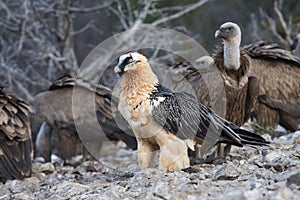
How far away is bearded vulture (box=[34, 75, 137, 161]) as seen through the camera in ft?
30.1

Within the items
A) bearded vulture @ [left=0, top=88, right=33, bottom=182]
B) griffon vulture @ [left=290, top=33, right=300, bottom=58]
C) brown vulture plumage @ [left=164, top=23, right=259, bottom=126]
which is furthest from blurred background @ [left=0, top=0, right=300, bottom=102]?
brown vulture plumage @ [left=164, top=23, right=259, bottom=126]

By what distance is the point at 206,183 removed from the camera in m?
4.47

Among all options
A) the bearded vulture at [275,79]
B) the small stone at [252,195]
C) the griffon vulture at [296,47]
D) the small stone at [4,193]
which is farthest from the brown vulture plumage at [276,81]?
the small stone at [252,195]

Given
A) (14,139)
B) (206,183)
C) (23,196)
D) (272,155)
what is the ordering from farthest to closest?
(14,139) → (23,196) → (272,155) → (206,183)

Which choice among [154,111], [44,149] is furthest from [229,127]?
[44,149]

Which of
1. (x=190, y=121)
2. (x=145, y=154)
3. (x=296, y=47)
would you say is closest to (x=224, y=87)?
(x=190, y=121)

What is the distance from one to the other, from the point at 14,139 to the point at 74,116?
2020mm

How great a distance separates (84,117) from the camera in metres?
9.19

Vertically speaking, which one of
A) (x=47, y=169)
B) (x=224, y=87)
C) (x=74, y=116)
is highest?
(x=224, y=87)

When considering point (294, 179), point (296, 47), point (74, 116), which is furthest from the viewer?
point (296, 47)

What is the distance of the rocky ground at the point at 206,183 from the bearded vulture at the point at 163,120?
0.75 ft

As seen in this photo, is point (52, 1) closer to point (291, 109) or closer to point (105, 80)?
point (105, 80)

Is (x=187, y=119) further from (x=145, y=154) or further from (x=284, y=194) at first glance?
(x=284, y=194)

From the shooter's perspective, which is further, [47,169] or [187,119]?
[47,169]
